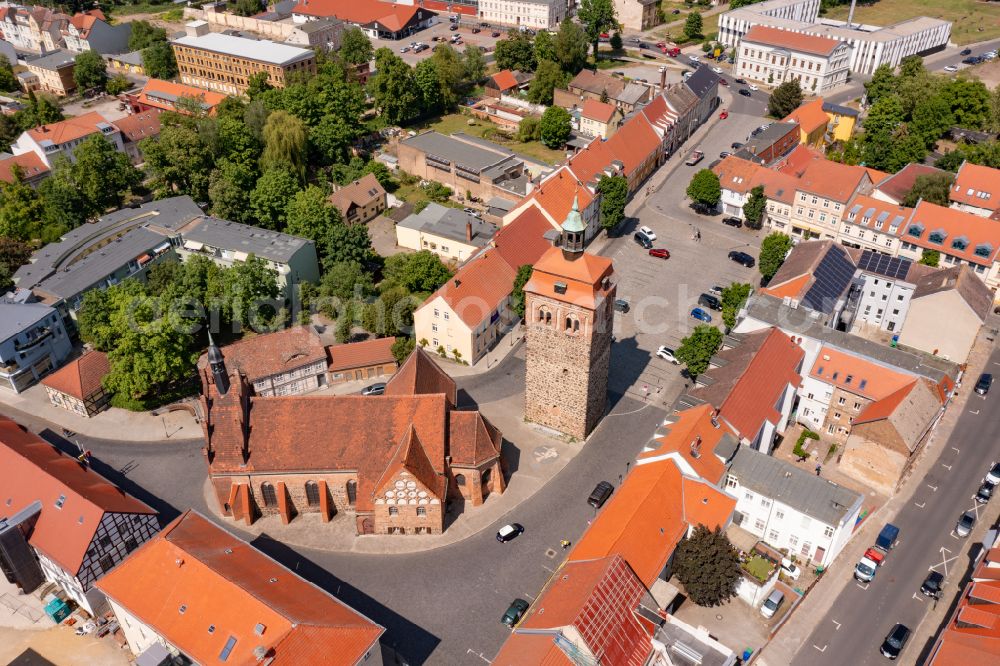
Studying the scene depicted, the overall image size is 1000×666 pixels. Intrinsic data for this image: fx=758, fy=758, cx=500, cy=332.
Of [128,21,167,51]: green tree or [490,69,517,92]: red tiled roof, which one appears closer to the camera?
[490,69,517,92]: red tiled roof

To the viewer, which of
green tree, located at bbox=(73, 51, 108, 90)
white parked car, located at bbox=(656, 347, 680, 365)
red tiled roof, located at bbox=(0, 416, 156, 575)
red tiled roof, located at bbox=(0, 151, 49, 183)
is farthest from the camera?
green tree, located at bbox=(73, 51, 108, 90)

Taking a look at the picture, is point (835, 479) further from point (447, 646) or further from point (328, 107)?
point (328, 107)

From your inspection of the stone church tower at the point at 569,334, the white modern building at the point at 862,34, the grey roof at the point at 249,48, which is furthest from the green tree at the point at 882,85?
the grey roof at the point at 249,48

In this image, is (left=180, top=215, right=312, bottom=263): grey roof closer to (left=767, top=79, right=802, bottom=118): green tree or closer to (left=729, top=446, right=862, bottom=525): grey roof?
(left=729, top=446, right=862, bottom=525): grey roof

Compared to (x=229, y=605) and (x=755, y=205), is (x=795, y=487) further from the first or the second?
(x=755, y=205)

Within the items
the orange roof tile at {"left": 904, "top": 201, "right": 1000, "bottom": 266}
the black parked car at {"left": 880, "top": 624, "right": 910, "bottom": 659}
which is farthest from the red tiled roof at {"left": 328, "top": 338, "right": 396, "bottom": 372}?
the orange roof tile at {"left": 904, "top": 201, "right": 1000, "bottom": 266}

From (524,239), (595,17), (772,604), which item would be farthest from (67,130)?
(772,604)
